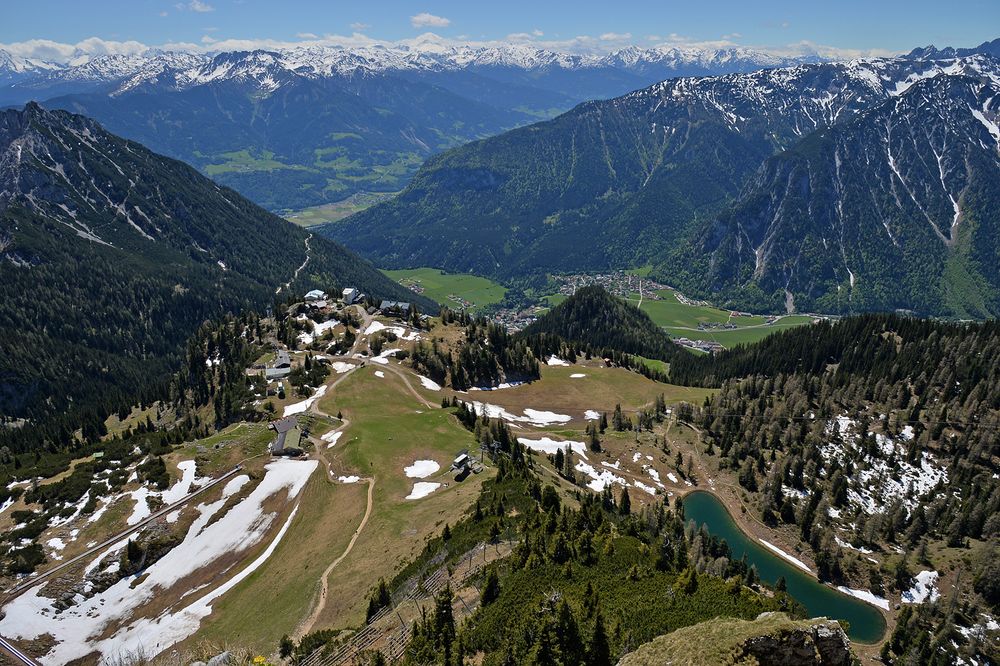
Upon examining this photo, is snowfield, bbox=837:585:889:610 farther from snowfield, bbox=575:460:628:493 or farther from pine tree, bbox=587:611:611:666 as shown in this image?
pine tree, bbox=587:611:611:666

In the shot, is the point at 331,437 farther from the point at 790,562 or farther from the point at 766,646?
the point at 766,646

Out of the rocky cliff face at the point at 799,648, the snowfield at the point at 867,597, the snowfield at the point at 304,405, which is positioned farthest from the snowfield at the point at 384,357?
the rocky cliff face at the point at 799,648

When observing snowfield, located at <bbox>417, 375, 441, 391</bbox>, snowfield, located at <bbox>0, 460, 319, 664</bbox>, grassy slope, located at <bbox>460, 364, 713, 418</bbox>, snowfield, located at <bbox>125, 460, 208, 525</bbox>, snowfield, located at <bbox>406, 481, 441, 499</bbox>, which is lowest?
grassy slope, located at <bbox>460, 364, 713, 418</bbox>

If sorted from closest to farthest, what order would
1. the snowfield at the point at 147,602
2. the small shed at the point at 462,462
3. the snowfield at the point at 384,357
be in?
the snowfield at the point at 147,602
the small shed at the point at 462,462
the snowfield at the point at 384,357

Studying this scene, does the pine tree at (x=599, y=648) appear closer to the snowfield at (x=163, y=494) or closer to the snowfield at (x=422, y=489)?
the snowfield at (x=422, y=489)

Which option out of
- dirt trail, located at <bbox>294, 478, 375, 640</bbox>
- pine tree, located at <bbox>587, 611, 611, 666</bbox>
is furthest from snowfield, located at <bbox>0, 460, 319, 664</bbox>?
pine tree, located at <bbox>587, 611, 611, 666</bbox>

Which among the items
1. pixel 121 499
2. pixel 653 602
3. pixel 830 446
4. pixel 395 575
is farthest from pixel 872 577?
pixel 121 499

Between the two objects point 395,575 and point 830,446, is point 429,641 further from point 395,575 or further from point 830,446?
point 830,446

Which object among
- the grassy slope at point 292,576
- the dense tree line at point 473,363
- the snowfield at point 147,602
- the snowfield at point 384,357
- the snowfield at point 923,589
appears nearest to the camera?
the grassy slope at point 292,576
